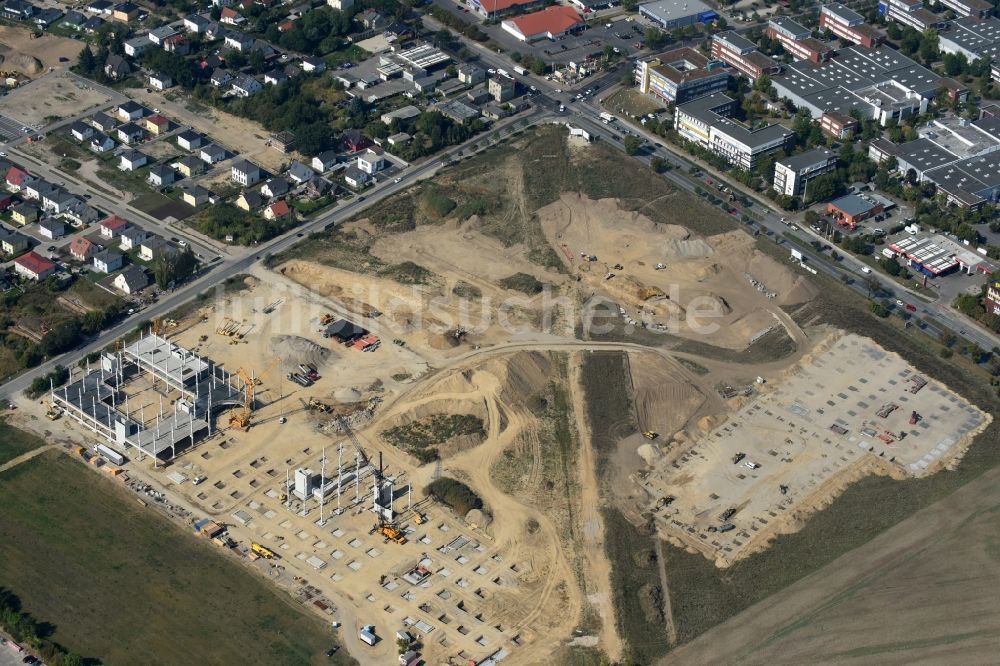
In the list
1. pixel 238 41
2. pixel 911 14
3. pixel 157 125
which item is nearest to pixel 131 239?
pixel 157 125

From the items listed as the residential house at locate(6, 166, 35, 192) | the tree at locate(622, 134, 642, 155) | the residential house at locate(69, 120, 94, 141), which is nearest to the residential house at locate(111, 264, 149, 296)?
the residential house at locate(6, 166, 35, 192)

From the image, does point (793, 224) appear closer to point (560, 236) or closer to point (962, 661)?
point (560, 236)

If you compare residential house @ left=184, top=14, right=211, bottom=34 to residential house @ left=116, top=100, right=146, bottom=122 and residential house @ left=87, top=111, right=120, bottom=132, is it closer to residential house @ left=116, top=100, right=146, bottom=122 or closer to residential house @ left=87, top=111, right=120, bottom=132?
residential house @ left=116, top=100, right=146, bottom=122

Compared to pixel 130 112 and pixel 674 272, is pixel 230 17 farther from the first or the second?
pixel 674 272

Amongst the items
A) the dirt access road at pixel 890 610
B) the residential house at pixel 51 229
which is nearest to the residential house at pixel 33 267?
the residential house at pixel 51 229

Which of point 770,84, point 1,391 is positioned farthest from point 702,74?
point 1,391

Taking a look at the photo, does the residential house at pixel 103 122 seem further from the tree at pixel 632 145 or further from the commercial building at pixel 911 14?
the commercial building at pixel 911 14
